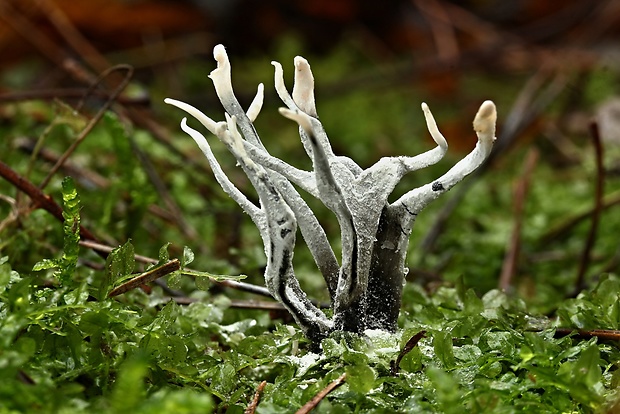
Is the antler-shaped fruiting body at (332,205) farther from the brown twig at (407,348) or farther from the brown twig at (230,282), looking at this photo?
the brown twig at (230,282)

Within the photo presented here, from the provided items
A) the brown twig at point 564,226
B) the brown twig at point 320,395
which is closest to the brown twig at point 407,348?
the brown twig at point 320,395

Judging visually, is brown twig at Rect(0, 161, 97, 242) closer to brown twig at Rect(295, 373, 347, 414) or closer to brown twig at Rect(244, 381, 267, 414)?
brown twig at Rect(244, 381, 267, 414)

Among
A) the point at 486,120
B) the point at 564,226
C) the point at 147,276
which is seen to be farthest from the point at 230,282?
the point at 564,226

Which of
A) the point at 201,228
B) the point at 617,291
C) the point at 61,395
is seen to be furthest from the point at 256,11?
the point at 61,395

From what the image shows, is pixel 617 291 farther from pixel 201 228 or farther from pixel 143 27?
pixel 143 27

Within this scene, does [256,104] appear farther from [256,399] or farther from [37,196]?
[37,196]

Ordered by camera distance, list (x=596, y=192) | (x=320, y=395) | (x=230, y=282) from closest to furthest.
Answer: (x=320, y=395) → (x=230, y=282) → (x=596, y=192)
